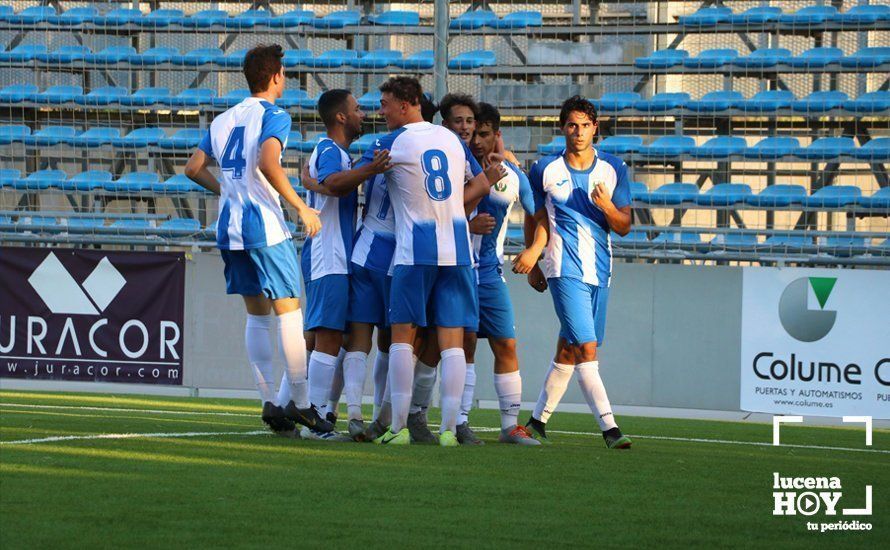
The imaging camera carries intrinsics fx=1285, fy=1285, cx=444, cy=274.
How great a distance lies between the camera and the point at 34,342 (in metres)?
13.2

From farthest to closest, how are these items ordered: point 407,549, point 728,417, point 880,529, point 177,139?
point 177,139 → point 728,417 → point 880,529 → point 407,549

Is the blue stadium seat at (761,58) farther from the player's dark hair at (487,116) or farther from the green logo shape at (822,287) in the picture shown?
the player's dark hair at (487,116)

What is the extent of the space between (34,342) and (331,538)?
10.2 metres

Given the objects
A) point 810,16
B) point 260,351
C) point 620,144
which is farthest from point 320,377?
point 810,16

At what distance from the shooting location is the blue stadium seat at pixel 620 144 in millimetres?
15625

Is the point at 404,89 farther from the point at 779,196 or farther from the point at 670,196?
the point at 779,196

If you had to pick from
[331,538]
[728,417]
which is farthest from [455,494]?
[728,417]

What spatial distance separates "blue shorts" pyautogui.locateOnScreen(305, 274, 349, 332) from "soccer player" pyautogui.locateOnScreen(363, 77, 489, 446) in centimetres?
38

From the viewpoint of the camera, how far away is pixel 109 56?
57.4 ft

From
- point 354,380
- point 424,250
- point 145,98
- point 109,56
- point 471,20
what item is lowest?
point 354,380

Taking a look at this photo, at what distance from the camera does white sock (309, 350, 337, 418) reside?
7.00m

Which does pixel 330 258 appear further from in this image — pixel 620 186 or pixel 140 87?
pixel 140 87

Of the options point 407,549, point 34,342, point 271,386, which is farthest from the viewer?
point 34,342

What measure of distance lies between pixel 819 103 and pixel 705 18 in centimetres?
182
